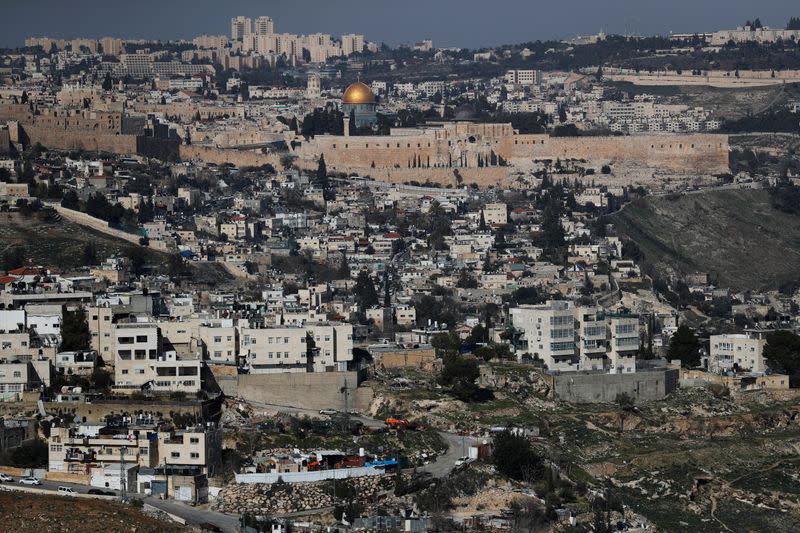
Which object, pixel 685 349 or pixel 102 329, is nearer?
pixel 102 329

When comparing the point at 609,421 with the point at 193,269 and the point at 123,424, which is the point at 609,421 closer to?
the point at 123,424

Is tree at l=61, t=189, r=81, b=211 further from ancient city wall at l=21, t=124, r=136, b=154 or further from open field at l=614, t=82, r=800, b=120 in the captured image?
open field at l=614, t=82, r=800, b=120

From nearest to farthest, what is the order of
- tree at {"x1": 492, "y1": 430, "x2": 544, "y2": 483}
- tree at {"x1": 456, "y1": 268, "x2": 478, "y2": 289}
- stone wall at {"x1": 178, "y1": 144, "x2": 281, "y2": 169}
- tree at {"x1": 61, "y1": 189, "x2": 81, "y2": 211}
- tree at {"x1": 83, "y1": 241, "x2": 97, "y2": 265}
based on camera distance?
tree at {"x1": 492, "y1": 430, "x2": 544, "y2": 483}, tree at {"x1": 83, "y1": 241, "x2": 97, "y2": 265}, tree at {"x1": 456, "y1": 268, "x2": 478, "y2": 289}, tree at {"x1": 61, "y1": 189, "x2": 81, "y2": 211}, stone wall at {"x1": 178, "y1": 144, "x2": 281, "y2": 169}

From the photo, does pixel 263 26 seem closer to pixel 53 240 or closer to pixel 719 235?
pixel 719 235

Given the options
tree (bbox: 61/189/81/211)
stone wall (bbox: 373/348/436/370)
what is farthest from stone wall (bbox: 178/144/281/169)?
stone wall (bbox: 373/348/436/370)

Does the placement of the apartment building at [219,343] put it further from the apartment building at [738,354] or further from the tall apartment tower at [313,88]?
the tall apartment tower at [313,88]

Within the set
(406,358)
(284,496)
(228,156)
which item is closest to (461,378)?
(406,358)
